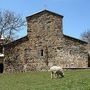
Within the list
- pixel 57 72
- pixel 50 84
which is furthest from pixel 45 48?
pixel 50 84

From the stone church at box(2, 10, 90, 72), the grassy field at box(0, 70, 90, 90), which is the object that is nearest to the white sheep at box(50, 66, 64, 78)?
the grassy field at box(0, 70, 90, 90)

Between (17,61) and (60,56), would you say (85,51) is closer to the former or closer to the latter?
(60,56)

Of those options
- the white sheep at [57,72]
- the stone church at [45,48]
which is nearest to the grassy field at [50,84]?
the white sheep at [57,72]

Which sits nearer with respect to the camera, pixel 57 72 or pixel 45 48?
pixel 57 72

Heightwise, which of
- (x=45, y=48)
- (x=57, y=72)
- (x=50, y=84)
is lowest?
(x=50, y=84)

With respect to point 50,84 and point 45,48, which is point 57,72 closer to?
point 50,84

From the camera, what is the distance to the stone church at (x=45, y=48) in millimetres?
44031

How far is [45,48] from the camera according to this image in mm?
44250

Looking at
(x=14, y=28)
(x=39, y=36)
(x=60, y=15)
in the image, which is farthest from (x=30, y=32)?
(x=14, y=28)

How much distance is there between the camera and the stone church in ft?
144

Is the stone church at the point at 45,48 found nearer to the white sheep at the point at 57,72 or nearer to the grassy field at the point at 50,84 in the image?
the white sheep at the point at 57,72

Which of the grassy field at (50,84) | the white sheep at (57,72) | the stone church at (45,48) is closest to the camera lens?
the grassy field at (50,84)

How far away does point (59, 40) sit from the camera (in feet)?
146

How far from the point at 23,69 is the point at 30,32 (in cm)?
441
